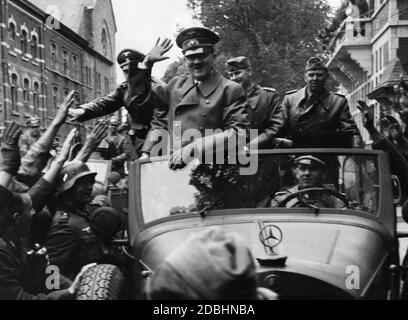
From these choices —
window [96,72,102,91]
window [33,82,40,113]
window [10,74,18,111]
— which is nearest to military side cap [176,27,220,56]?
window [10,74,18,111]

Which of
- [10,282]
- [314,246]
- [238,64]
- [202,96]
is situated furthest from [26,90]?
[314,246]

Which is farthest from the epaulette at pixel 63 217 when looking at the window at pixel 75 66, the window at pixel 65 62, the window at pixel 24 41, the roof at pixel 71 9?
the window at pixel 75 66

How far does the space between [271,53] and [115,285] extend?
30.6 m

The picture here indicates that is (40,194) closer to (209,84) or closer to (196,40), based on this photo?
(209,84)

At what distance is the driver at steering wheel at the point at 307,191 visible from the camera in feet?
14.8

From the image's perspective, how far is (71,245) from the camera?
191 inches

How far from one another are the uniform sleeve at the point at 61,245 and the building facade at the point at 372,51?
947 inches

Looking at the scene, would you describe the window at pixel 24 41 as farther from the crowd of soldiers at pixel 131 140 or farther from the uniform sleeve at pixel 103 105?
the uniform sleeve at pixel 103 105

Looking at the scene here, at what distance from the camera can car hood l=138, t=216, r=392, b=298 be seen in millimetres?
3631

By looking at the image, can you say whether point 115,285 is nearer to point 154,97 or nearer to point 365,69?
point 154,97

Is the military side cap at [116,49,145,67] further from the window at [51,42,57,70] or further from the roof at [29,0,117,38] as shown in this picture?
the window at [51,42,57,70]

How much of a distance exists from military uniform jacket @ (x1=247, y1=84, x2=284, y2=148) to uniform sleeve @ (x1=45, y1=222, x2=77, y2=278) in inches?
72.2
